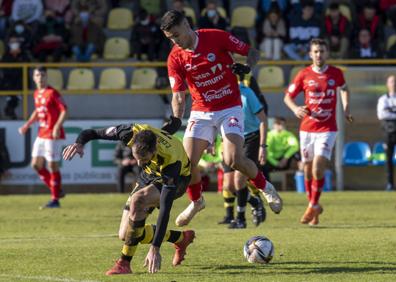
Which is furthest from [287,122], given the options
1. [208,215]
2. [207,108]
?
[207,108]

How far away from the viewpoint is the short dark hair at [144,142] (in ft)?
31.8

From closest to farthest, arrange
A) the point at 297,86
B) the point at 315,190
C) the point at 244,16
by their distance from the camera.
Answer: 1. the point at 315,190
2. the point at 297,86
3. the point at 244,16

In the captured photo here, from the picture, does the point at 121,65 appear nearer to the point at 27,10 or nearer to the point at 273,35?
the point at 27,10

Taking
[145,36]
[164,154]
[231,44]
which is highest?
[231,44]

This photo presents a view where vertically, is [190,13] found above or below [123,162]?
above

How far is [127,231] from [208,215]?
7148mm

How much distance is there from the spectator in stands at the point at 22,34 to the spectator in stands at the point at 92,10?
4.50 feet

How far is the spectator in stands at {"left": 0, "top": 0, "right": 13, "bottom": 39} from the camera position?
26.1 m

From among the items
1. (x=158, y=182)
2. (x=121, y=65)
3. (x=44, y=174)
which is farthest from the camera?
(x=121, y=65)

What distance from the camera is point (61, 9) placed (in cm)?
2672

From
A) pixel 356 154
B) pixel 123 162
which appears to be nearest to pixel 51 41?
pixel 123 162

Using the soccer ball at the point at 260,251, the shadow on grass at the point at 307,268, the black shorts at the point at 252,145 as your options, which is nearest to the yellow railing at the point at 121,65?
the black shorts at the point at 252,145

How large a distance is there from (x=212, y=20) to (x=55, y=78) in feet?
11.6

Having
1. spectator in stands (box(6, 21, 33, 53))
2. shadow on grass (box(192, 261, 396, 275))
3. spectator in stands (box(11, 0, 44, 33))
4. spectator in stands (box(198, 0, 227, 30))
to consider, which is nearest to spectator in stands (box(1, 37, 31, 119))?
spectator in stands (box(6, 21, 33, 53))
